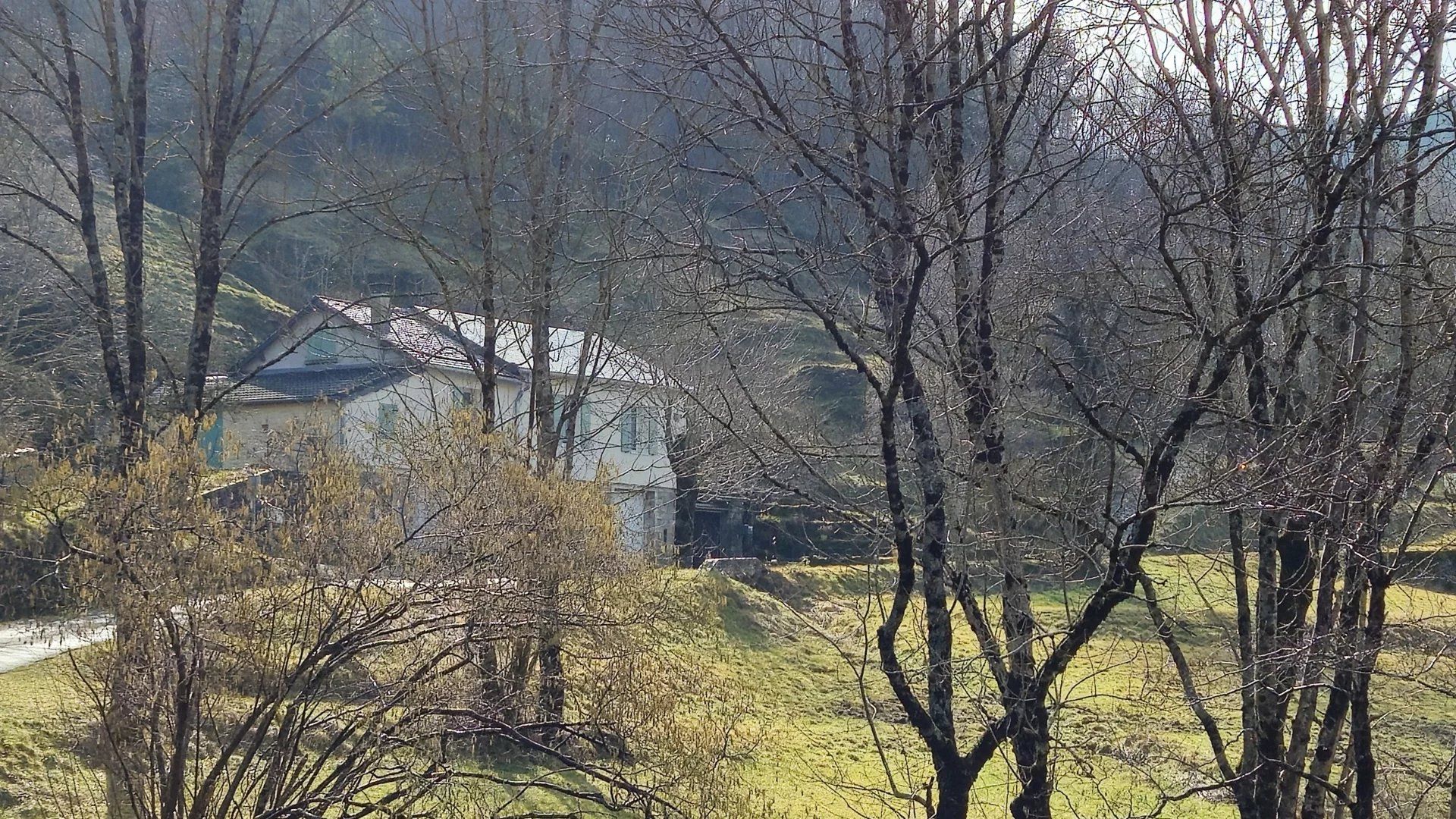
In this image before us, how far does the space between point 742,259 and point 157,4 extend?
736 centimetres

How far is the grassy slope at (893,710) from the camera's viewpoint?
7.36 meters

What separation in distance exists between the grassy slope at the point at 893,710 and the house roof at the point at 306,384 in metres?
9.66

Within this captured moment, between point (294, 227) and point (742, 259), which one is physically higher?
point (294, 227)

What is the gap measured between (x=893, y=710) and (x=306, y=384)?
17.3 m

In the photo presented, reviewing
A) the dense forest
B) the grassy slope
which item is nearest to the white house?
the grassy slope

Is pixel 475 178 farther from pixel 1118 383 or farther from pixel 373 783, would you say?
pixel 1118 383

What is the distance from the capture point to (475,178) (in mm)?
12672

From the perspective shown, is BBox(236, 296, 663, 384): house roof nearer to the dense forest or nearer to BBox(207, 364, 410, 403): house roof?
the dense forest

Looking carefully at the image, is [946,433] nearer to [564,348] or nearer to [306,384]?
[564,348]

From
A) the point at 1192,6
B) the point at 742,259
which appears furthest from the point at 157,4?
the point at 1192,6

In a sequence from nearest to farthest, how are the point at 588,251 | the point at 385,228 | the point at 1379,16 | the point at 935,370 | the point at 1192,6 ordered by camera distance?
1. the point at 1379,16
2. the point at 1192,6
3. the point at 935,370
4. the point at 385,228
5. the point at 588,251

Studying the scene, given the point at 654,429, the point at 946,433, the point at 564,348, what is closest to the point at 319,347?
the point at 654,429

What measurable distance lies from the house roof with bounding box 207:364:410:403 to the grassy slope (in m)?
9.66

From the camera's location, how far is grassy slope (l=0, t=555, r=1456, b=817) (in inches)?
290
